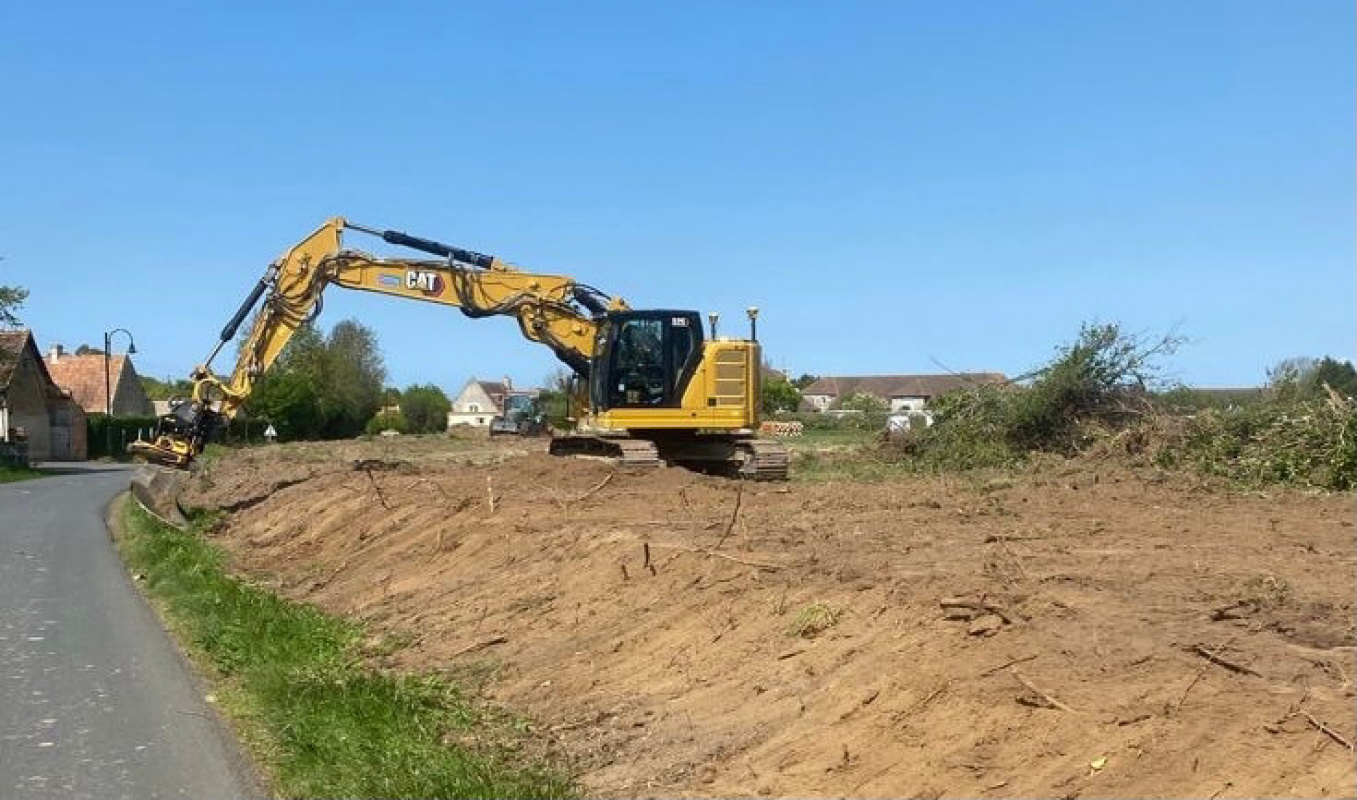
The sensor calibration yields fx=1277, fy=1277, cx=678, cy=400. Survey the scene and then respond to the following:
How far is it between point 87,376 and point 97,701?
8135 cm

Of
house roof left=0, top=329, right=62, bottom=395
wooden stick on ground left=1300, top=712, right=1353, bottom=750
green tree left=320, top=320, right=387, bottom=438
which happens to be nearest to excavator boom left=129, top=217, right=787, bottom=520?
wooden stick on ground left=1300, top=712, right=1353, bottom=750

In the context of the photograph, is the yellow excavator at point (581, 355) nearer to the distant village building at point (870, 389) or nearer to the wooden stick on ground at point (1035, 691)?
the wooden stick on ground at point (1035, 691)

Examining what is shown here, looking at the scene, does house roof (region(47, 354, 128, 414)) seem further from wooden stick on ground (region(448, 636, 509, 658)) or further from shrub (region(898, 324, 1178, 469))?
wooden stick on ground (region(448, 636, 509, 658))

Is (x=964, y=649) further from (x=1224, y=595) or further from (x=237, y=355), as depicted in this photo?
(x=237, y=355)

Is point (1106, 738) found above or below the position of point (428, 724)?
above

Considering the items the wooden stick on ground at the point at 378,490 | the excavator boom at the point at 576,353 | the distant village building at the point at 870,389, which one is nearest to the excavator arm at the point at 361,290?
the excavator boom at the point at 576,353

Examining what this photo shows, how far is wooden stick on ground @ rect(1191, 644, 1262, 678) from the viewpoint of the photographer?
552cm

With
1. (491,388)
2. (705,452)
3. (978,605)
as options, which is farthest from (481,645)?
(491,388)

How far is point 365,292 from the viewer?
23438 mm

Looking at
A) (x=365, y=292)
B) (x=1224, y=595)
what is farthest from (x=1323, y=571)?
(x=365, y=292)

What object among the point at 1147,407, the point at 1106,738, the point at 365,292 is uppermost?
the point at 365,292

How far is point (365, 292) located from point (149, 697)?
1485 cm

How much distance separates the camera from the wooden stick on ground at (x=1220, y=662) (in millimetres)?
5520

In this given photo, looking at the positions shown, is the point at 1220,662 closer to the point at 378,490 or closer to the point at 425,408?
the point at 378,490
